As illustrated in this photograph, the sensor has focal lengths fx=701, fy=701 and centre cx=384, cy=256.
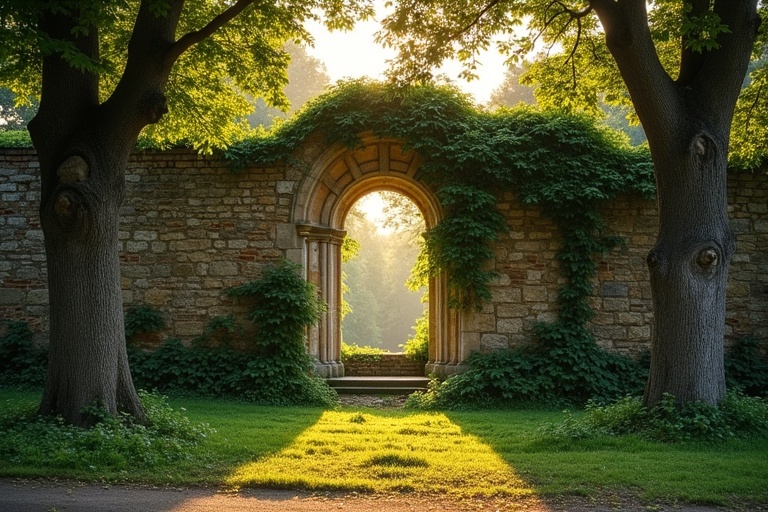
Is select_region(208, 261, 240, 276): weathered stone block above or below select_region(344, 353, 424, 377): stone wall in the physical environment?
above

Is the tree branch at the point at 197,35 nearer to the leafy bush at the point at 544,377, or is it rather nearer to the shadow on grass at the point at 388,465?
the shadow on grass at the point at 388,465

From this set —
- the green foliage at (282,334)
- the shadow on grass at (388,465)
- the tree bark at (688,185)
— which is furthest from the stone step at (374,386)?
the tree bark at (688,185)

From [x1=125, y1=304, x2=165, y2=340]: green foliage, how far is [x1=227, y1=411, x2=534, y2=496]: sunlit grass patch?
4.38 meters

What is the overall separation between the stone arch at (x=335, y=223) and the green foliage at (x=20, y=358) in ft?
13.7

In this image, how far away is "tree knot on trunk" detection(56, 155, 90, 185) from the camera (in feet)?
21.1

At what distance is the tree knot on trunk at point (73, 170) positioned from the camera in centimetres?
642

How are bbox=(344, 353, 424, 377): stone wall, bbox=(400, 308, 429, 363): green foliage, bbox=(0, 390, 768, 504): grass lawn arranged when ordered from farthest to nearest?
bbox=(400, 308, 429, 363): green foliage
bbox=(344, 353, 424, 377): stone wall
bbox=(0, 390, 768, 504): grass lawn

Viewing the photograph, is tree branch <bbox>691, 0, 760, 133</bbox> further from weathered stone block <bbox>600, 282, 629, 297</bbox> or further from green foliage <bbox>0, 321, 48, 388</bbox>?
green foliage <bbox>0, 321, 48, 388</bbox>

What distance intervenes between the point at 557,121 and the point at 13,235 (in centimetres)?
891

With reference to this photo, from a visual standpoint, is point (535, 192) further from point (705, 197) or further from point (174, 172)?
point (174, 172)

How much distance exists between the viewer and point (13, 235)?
1133 cm

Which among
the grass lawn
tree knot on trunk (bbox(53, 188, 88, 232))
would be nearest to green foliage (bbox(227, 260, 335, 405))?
the grass lawn

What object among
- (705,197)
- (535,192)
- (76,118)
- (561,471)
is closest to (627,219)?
(535,192)

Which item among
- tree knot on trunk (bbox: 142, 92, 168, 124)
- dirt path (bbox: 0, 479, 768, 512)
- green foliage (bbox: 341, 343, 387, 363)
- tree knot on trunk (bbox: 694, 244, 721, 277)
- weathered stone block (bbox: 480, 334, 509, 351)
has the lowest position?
dirt path (bbox: 0, 479, 768, 512)
